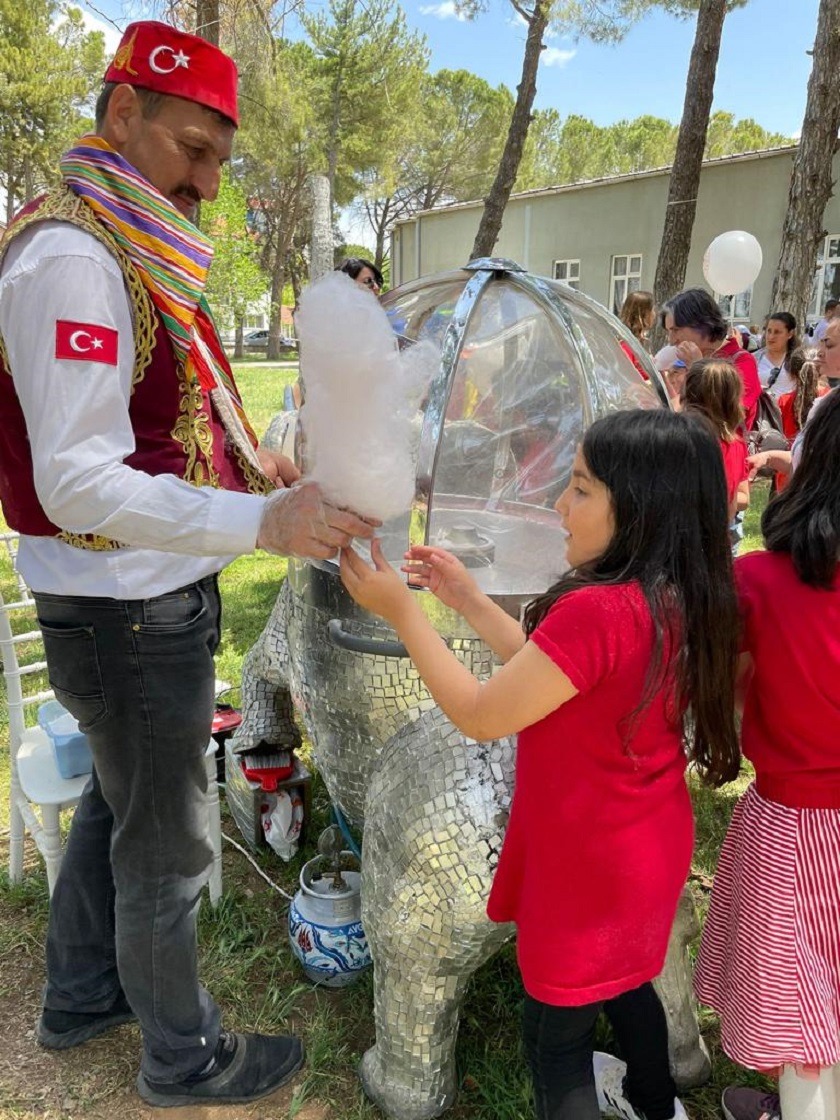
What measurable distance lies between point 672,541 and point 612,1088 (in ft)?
3.97

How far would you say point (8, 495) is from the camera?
150cm

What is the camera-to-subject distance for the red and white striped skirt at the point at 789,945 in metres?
1.46

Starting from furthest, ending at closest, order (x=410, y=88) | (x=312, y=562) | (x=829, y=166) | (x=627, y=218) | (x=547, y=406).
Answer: (x=410, y=88) → (x=627, y=218) → (x=829, y=166) → (x=547, y=406) → (x=312, y=562)

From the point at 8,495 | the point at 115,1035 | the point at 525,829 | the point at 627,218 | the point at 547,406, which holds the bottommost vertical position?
the point at 115,1035

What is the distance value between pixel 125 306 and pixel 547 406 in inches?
45.0

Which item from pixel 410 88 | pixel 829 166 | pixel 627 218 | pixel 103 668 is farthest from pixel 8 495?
pixel 410 88

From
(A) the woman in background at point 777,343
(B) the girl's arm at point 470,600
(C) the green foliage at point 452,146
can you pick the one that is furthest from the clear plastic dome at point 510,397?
(C) the green foliage at point 452,146

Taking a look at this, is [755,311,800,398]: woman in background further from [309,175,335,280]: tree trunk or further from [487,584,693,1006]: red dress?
[487,584,693,1006]: red dress

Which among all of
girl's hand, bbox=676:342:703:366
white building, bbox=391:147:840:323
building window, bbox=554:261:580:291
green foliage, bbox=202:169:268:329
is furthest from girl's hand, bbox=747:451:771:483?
green foliage, bbox=202:169:268:329

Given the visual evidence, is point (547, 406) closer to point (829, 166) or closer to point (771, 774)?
point (771, 774)

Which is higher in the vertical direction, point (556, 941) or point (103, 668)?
point (103, 668)

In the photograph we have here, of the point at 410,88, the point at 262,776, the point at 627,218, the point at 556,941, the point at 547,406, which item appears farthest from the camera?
the point at 410,88

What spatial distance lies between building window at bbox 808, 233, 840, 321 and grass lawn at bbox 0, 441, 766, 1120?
14.1 m

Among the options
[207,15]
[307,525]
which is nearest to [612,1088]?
[307,525]
